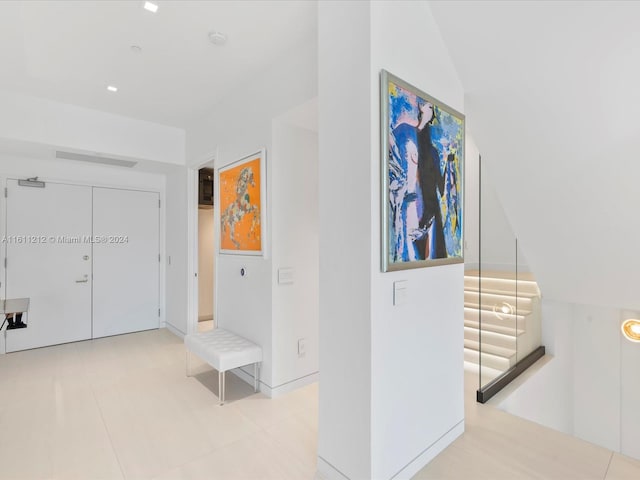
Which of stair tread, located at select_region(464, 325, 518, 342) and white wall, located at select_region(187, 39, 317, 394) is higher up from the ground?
white wall, located at select_region(187, 39, 317, 394)

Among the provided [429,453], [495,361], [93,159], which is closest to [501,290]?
[495,361]

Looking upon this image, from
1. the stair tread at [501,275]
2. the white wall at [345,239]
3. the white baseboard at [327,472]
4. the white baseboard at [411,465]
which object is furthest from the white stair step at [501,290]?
the white baseboard at [327,472]

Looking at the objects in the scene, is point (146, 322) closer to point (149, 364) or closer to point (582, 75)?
point (149, 364)

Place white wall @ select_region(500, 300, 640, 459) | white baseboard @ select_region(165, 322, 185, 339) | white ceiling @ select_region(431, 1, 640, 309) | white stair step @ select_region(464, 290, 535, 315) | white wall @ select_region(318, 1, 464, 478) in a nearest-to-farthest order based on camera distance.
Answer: white wall @ select_region(318, 1, 464, 478) < white ceiling @ select_region(431, 1, 640, 309) < white stair step @ select_region(464, 290, 535, 315) < white wall @ select_region(500, 300, 640, 459) < white baseboard @ select_region(165, 322, 185, 339)

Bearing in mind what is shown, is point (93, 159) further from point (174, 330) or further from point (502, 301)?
point (502, 301)

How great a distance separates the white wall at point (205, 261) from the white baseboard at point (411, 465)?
13.4ft

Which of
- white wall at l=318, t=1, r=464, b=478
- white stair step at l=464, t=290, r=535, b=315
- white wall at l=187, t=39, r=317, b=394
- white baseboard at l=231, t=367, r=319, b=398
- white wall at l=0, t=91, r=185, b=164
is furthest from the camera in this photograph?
white wall at l=0, t=91, r=185, b=164

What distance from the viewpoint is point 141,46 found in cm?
255

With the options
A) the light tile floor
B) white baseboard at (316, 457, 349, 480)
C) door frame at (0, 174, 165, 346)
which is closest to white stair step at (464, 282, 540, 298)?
the light tile floor

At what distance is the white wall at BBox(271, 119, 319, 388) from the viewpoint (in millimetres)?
Answer: 2820

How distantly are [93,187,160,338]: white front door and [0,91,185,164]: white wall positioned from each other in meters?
0.94

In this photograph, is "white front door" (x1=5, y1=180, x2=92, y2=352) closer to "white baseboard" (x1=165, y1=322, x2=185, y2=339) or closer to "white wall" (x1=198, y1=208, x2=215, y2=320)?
"white baseboard" (x1=165, y1=322, x2=185, y2=339)

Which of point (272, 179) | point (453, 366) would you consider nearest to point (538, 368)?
point (453, 366)

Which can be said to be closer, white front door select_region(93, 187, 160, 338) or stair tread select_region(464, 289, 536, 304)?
stair tread select_region(464, 289, 536, 304)
